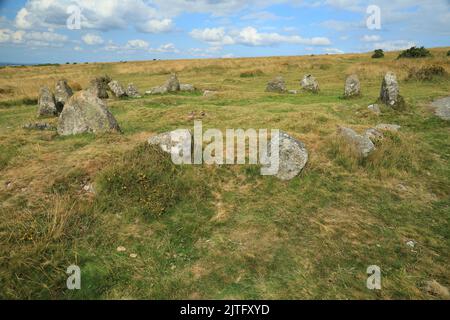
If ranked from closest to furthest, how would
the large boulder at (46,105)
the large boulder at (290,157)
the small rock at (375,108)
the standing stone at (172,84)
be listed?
the large boulder at (290,157), the small rock at (375,108), the large boulder at (46,105), the standing stone at (172,84)

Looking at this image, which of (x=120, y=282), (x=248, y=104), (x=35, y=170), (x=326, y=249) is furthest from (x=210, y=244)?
(x=248, y=104)

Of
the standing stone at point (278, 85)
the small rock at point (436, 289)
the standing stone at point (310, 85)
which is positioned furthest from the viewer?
the standing stone at point (278, 85)

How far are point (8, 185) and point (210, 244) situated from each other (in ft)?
18.4

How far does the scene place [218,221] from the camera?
8.20 m

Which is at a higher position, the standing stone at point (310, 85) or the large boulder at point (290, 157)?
the standing stone at point (310, 85)

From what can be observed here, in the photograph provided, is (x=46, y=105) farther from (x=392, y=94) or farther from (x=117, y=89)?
(x=392, y=94)

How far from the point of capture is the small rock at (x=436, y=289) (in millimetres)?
5814

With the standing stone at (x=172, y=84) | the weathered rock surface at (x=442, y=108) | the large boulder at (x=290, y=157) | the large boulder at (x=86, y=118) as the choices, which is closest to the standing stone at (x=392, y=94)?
the weathered rock surface at (x=442, y=108)

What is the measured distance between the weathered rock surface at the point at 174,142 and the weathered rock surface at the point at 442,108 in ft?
41.4

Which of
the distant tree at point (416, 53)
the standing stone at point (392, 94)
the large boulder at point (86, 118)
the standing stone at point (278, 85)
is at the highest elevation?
the distant tree at point (416, 53)

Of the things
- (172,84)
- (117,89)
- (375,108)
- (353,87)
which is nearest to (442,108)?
(375,108)

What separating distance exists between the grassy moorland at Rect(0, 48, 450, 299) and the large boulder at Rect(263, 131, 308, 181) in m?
0.30

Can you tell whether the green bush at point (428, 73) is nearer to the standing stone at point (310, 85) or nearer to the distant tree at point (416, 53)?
the standing stone at point (310, 85)

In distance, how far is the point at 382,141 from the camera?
11.7 m
